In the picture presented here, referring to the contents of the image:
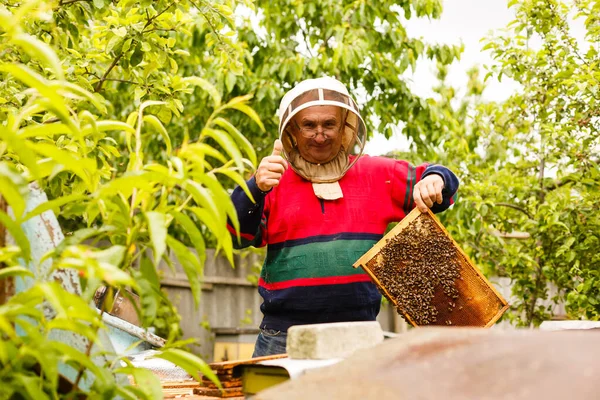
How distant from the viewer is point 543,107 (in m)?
6.78

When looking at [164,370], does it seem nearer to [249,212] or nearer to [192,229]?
[249,212]

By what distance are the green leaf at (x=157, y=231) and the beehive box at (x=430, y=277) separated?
209 centimetres

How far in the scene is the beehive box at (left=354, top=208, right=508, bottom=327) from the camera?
3756mm

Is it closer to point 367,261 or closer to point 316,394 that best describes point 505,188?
point 367,261

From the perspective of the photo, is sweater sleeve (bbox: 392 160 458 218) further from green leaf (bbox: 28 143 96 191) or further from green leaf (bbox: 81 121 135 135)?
green leaf (bbox: 28 143 96 191)

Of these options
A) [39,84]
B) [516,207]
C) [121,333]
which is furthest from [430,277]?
[516,207]

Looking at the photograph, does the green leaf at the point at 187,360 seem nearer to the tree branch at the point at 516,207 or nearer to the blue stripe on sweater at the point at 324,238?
the blue stripe on sweater at the point at 324,238

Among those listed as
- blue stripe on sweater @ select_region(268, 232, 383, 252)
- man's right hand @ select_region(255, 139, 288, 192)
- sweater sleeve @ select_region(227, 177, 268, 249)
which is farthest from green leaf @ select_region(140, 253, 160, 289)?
blue stripe on sweater @ select_region(268, 232, 383, 252)

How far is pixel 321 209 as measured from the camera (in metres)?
3.99

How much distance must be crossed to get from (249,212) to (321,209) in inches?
16.2

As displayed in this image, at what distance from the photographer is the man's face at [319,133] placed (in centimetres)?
411

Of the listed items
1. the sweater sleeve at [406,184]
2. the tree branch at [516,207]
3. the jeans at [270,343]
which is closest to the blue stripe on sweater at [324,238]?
the sweater sleeve at [406,184]

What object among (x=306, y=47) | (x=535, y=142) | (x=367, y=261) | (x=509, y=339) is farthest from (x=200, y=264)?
(x=306, y=47)

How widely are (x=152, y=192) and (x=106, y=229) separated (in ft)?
0.50
